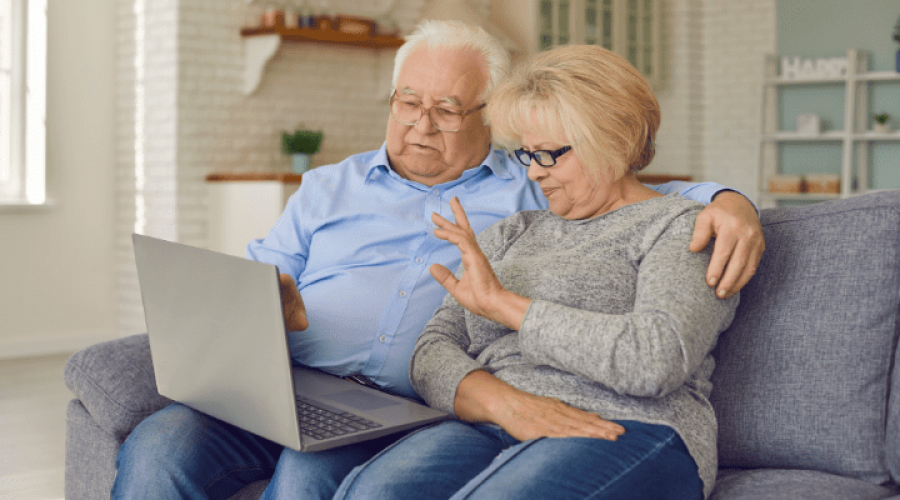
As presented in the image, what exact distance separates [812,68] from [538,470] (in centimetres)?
639

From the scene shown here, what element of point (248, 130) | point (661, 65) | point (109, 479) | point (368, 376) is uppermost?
point (661, 65)

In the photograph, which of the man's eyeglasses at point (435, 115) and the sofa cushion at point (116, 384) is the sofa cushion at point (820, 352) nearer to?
the man's eyeglasses at point (435, 115)

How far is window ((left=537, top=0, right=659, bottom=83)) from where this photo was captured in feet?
21.3

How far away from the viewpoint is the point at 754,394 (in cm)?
149

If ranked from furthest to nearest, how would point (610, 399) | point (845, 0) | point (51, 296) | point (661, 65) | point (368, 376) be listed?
point (661, 65) → point (845, 0) → point (51, 296) → point (368, 376) → point (610, 399)

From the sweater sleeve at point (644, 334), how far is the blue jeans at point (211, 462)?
0.36m

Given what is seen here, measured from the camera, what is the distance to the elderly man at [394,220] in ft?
5.89

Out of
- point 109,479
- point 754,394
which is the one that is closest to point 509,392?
point 754,394

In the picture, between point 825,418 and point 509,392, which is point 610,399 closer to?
point 509,392

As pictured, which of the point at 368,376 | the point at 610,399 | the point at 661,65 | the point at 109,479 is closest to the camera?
the point at 610,399

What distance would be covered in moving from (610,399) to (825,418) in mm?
376

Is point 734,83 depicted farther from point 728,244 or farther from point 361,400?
point 361,400

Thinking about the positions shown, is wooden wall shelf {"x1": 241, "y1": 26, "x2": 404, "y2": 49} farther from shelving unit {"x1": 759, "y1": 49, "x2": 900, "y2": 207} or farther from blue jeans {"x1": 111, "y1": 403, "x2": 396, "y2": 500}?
blue jeans {"x1": 111, "y1": 403, "x2": 396, "y2": 500}

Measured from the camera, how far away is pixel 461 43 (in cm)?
203
